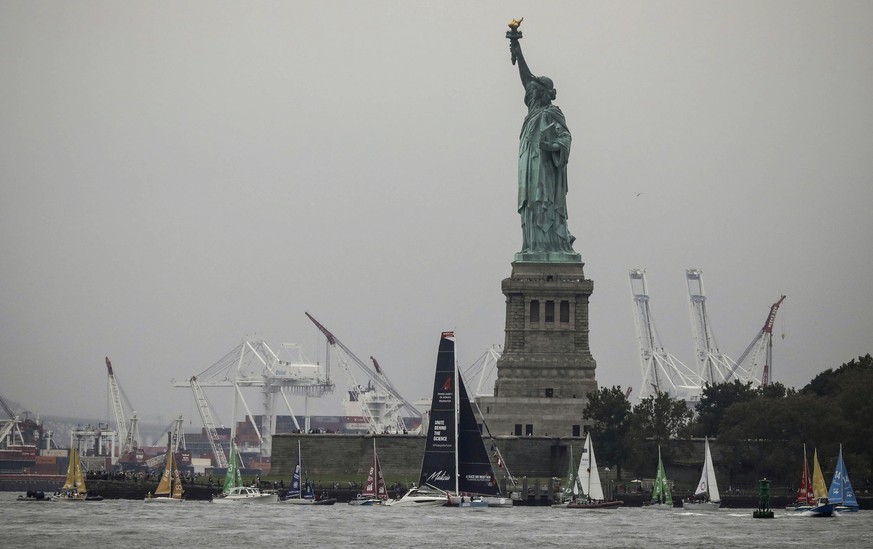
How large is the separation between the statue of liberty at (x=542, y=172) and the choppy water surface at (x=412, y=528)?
2905 cm

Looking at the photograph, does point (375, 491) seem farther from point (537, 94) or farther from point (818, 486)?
point (537, 94)

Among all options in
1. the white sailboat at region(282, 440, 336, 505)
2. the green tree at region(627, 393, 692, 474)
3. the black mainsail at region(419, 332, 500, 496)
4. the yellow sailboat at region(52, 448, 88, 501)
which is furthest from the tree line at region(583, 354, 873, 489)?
the yellow sailboat at region(52, 448, 88, 501)

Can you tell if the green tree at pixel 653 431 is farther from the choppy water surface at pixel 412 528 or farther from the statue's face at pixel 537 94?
the statue's face at pixel 537 94

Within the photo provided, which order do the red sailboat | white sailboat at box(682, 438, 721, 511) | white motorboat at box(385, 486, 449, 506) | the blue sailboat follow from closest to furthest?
white motorboat at box(385, 486, 449, 506) → the blue sailboat → the red sailboat → white sailboat at box(682, 438, 721, 511)

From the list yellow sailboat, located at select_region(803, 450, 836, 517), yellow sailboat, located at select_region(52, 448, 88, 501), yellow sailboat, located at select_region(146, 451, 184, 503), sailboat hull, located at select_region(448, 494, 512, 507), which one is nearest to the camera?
sailboat hull, located at select_region(448, 494, 512, 507)

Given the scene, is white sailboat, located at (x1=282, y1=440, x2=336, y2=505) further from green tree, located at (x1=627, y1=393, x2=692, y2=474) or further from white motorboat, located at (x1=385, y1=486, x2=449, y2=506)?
green tree, located at (x1=627, y1=393, x2=692, y2=474)

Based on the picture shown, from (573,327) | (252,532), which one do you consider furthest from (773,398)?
(252,532)

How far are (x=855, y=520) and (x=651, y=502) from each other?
917 inches

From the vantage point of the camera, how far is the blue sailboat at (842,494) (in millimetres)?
133250

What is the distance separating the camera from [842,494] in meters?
133

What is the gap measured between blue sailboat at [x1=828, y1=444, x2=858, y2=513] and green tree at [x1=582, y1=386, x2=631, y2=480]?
25.3 m

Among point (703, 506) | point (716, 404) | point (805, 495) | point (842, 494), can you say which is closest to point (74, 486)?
point (703, 506)

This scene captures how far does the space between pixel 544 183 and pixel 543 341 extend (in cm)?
1248

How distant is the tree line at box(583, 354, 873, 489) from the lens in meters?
151
